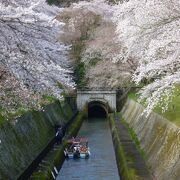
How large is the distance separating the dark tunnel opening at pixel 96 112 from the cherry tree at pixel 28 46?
40.1m

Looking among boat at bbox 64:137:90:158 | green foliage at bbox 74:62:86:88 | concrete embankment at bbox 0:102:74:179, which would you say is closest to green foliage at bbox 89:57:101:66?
green foliage at bbox 74:62:86:88

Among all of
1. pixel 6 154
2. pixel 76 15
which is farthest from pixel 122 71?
pixel 6 154

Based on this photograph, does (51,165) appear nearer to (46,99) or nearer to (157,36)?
(46,99)

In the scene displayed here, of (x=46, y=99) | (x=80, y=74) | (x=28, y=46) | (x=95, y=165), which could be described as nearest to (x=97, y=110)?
(x=80, y=74)

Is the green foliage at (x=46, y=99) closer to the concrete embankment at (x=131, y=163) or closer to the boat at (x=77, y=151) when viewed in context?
the boat at (x=77, y=151)

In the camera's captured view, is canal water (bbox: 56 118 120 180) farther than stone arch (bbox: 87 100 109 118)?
No

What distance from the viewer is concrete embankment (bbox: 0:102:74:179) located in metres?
14.6

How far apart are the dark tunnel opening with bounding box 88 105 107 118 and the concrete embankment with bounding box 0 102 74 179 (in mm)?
24113

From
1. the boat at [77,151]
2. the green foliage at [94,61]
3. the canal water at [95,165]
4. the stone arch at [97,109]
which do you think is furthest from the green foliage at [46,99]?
the green foliage at [94,61]

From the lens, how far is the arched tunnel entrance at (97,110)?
161ft

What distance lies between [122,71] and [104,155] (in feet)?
64.0

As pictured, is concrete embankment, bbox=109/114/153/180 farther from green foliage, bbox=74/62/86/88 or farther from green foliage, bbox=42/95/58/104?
green foliage, bbox=74/62/86/88

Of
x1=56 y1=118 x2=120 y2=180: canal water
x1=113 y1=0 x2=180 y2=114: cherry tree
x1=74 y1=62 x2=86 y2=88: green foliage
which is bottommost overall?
x1=74 y1=62 x2=86 y2=88: green foliage

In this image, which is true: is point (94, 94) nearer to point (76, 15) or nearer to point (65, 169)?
point (76, 15)
